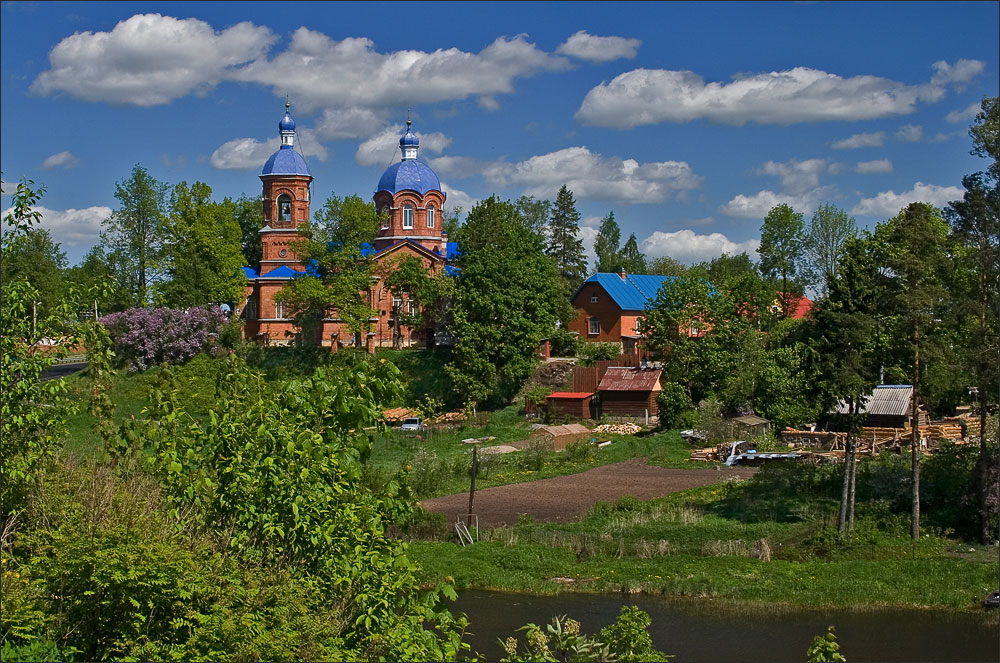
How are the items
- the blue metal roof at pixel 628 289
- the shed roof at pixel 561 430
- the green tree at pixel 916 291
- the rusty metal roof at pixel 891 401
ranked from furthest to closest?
the blue metal roof at pixel 628 289 → the shed roof at pixel 561 430 → the rusty metal roof at pixel 891 401 → the green tree at pixel 916 291

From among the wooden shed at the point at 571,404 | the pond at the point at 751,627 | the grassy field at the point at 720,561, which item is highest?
the wooden shed at the point at 571,404

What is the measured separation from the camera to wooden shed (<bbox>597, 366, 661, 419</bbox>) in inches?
1797

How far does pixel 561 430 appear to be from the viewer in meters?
42.2

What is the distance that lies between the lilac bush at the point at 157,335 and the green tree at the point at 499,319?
→ 12.6 meters

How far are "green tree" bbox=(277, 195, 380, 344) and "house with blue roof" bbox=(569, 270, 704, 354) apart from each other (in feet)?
47.1

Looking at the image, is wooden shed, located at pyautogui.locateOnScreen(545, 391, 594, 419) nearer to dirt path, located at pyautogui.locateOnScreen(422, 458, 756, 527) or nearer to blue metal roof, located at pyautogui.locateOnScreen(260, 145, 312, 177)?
dirt path, located at pyautogui.locateOnScreen(422, 458, 756, 527)

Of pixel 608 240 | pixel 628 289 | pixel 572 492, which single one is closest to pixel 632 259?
pixel 608 240

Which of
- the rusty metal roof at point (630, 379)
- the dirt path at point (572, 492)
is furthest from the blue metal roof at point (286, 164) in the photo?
the dirt path at point (572, 492)

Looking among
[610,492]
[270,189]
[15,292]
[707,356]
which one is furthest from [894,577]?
[270,189]

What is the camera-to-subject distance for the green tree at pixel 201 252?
5472 cm

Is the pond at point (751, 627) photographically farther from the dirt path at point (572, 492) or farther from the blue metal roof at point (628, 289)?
the blue metal roof at point (628, 289)

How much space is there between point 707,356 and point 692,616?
2515 cm

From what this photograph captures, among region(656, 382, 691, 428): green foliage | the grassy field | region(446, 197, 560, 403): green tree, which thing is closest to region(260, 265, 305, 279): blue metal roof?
region(446, 197, 560, 403): green tree

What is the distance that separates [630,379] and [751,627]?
89.6 ft
